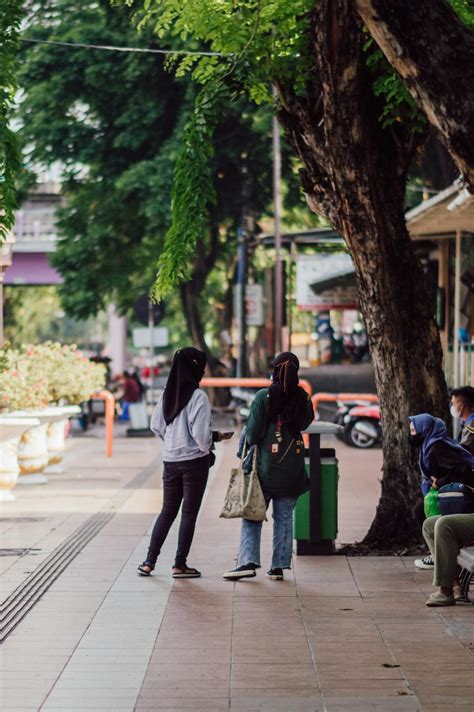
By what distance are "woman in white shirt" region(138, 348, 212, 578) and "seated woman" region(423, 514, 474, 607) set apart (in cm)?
195

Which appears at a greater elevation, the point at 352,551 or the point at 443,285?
the point at 443,285

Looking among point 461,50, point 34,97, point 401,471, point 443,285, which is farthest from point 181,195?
point 34,97

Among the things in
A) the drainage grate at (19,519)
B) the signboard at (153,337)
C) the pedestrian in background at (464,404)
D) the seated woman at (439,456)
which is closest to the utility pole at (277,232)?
the signboard at (153,337)

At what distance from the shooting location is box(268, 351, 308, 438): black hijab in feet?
32.6

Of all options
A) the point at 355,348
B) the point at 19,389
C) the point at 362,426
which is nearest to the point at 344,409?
the point at 362,426

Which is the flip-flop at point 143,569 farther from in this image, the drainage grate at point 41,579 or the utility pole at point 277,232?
the utility pole at point 277,232

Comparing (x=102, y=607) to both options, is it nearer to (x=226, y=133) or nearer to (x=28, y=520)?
(x=28, y=520)

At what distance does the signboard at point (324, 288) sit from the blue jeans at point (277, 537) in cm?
1838

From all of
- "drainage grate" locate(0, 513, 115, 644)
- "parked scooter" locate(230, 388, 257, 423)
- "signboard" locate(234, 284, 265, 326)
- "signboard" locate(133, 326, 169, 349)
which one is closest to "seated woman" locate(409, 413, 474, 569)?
"drainage grate" locate(0, 513, 115, 644)

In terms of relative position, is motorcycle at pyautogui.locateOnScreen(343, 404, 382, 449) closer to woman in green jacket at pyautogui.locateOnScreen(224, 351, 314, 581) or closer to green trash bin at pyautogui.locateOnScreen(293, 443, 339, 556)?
green trash bin at pyautogui.locateOnScreen(293, 443, 339, 556)

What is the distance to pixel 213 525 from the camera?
13125mm

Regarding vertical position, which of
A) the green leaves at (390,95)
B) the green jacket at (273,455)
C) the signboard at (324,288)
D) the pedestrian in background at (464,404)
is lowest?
the green jacket at (273,455)

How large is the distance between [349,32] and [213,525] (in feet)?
16.9

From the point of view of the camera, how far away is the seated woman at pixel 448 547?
28.7 ft
